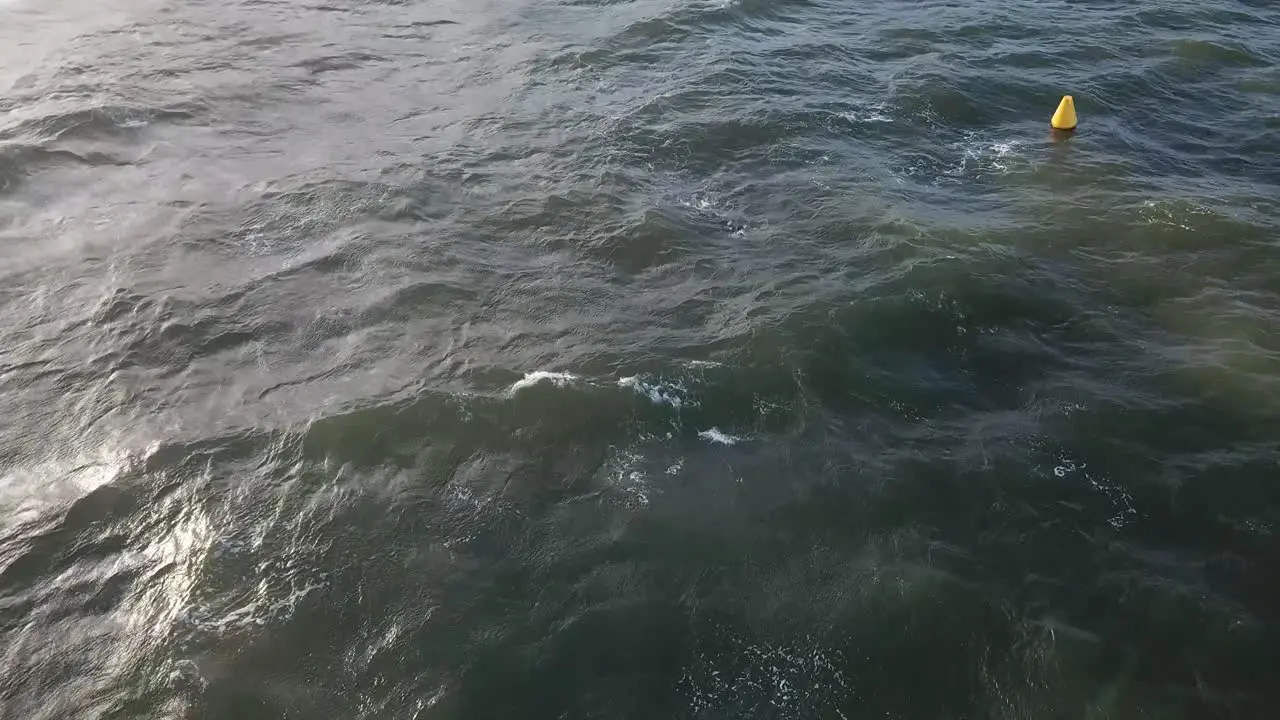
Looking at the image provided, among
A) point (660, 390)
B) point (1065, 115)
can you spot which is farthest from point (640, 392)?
point (1065, 115)

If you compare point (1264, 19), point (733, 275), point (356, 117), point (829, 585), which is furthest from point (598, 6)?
point (829, 585)

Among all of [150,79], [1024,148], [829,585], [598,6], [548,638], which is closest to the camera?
[548,638]

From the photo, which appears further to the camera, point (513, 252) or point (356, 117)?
point (356, 117)

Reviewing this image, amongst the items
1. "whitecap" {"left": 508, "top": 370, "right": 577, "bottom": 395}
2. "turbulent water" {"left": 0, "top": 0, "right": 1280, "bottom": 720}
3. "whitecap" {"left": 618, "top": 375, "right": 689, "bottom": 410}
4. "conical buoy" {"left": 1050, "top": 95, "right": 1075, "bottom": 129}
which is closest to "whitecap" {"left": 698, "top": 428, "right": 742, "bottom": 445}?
"turbulent water" {"left": 0, "top": 0, "right": 1280, "bottom": 720}

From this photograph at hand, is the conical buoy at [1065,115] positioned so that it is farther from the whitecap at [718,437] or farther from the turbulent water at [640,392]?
the whitecap at [718,437]

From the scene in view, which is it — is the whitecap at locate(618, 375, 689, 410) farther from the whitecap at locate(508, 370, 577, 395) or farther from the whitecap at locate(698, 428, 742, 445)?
the whitecap at locate(508, 370, 577, 395)

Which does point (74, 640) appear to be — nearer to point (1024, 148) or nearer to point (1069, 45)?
point (1024, 148)

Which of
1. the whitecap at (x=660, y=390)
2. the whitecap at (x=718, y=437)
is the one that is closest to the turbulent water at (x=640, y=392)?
the whitecap at (x=660, y=390)
